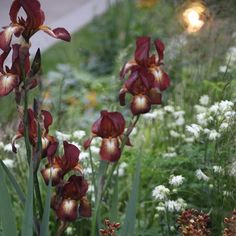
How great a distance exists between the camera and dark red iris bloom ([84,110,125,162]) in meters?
2.26

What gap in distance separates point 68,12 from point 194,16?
14.6 feet

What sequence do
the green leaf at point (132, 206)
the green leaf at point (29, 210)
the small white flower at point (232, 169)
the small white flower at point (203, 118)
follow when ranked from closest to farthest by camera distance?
the green leaf at point (29, 210)
the green leaf at point (132, 206)
the small white flower at point (232, 169)
the small white flower at point (203, 118)

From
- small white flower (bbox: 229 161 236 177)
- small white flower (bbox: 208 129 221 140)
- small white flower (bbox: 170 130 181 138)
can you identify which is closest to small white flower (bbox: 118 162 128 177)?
small white flower (bbox: 170 130 181 138)

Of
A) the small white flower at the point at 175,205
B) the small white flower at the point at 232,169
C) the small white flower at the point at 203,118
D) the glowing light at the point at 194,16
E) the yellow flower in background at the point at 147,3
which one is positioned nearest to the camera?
the small white flower at the point at 232,169

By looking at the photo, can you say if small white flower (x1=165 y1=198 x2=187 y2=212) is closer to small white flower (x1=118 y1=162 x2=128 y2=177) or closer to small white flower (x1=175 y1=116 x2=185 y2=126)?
small white flower (x1=118 y1=162 x2=128 y2=177)

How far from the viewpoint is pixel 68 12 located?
8.57 m

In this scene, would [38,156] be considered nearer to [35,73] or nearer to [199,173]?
[35,73]

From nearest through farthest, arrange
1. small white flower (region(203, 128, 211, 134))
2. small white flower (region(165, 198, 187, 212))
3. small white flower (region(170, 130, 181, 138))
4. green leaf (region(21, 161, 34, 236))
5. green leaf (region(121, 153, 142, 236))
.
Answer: green leaf (region(21, 161, 34, 236)), green leaf (region(121, 153, 142, 236)), small white flower (region(165, 198, 187, 212)), small white flower (region(203, 128, 211, 134)), small white flower (region(170, 130, 181, 138))

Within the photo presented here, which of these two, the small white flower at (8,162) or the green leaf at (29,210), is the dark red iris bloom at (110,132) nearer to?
the green leaf at (29,210)

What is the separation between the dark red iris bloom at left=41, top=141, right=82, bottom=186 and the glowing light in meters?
2.13

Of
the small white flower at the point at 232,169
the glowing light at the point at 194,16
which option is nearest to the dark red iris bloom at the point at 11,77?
the small white flower at the point at 232,169

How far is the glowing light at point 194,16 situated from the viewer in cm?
427

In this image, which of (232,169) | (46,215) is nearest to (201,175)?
(232,169)

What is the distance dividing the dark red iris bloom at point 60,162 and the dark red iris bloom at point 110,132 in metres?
0.09
